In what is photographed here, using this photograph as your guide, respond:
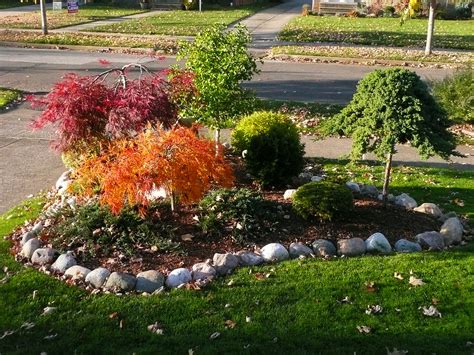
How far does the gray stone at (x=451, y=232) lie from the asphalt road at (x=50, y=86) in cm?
355

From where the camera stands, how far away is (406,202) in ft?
25.6

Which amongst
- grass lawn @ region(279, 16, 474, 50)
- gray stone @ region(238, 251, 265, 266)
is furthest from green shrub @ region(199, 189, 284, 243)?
grass lawn @ region(279, 16, 474, 50)

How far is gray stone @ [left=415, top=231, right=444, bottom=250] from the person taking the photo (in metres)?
6.77

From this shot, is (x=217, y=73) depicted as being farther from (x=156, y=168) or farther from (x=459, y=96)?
(x=459, y=96)

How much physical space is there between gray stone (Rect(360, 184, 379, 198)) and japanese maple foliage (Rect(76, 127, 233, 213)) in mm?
2320

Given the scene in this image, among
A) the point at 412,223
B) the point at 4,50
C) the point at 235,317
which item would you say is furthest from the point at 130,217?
the point at 4,50

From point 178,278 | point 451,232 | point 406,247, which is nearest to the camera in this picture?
point 178,278

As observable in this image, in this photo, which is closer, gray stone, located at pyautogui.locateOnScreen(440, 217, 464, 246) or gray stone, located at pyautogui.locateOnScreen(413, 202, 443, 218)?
gray stone, located at pyautogui.locateOnScreen(440, 217, 464, 246)

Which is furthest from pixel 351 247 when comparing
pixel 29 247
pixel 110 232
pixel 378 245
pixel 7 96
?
pixel 7 96

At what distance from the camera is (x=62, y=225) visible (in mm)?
6789

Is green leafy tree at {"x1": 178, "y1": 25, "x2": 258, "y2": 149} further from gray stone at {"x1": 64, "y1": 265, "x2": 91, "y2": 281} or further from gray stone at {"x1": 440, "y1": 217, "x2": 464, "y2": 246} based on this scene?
gray stone at {"x1": 440, "y1": 217, "x2": 464, "y2": 246}

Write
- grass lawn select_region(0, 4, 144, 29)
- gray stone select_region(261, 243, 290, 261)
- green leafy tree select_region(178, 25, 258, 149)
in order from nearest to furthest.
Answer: gray stone select_region(261, 243, 290, 261), green leafy tree select_region(178, 25, 258, 149), grass lawn select_region(0, 4, 144, 29)

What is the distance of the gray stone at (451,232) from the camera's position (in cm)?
692

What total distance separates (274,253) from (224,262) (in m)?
0.55
